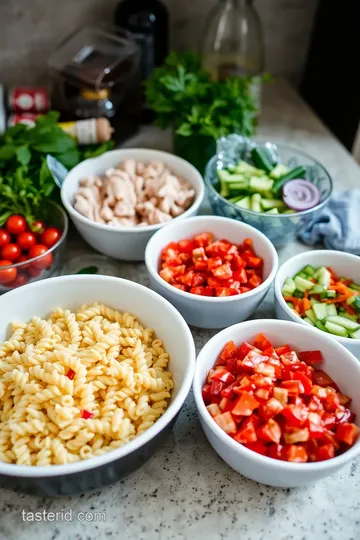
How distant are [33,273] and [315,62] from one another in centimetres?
155

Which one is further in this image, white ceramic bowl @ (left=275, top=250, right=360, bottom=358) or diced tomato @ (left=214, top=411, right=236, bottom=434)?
white ceramic bowl @ (left=275, top=250, right=360, bottom=358)

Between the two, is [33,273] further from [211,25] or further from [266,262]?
[211,25]

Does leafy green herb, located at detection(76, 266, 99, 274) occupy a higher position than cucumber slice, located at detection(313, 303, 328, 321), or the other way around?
cucumber slice, located at detection(313, 303, 328, 321)

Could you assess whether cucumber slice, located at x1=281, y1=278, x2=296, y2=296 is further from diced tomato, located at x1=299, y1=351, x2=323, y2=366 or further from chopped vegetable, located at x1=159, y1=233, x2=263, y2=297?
diced tomato, located at x1=299, y1=351, x2=323, y2=366

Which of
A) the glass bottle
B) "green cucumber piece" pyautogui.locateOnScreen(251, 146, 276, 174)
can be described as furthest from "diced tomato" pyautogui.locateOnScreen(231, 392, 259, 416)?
the glass bottle

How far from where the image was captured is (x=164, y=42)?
1979mm

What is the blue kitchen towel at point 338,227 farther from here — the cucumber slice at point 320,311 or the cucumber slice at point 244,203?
the cucumber slice at point 320,311

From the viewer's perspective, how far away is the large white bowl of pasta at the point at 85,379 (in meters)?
0.94

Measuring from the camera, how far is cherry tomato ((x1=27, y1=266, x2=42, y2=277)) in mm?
1373

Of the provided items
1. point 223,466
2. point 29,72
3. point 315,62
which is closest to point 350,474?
point 223,466

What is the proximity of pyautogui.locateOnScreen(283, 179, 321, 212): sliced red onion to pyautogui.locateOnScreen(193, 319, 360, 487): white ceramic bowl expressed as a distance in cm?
49

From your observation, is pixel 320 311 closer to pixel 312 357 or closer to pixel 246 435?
pixel 312 357

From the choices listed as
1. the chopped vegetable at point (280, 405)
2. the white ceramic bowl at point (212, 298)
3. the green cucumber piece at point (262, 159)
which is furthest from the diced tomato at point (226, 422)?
the green cucumber piece at point (262, 159)

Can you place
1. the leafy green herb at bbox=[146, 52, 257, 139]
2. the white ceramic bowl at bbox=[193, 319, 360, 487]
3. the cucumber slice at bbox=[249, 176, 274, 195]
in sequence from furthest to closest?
the leafy green herb at bbox=[146, 52, 257, 139] < the cucumber slice at bbox=[249, 176, 274, 195] < the white ceramic bowl at bbox=[193, 319, 360, 487]
